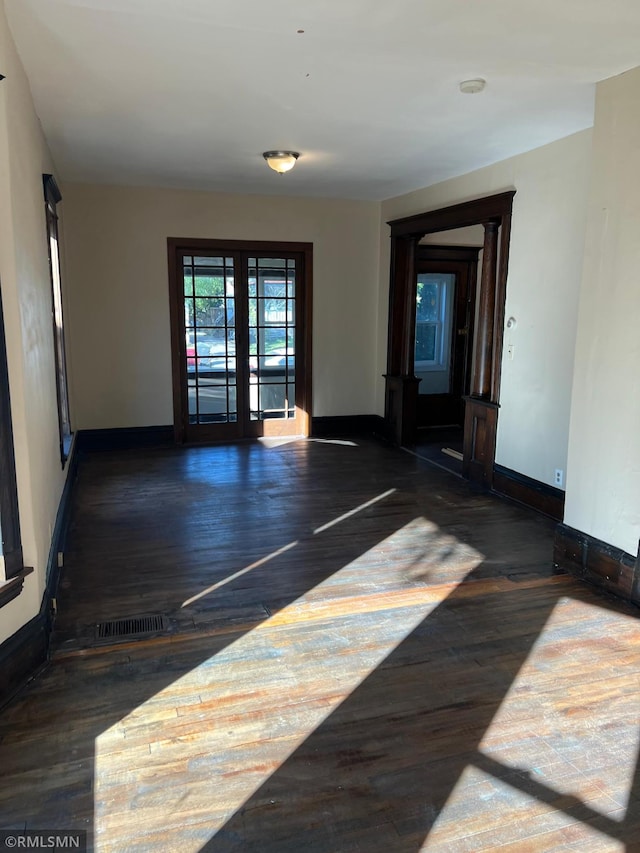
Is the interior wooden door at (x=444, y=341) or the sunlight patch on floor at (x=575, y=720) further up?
the interior wooden door at (x=444, y=341)

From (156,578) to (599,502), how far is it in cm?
261

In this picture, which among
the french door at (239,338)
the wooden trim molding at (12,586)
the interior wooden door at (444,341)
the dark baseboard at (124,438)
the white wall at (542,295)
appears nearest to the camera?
the wooden trim molding at (12,586)

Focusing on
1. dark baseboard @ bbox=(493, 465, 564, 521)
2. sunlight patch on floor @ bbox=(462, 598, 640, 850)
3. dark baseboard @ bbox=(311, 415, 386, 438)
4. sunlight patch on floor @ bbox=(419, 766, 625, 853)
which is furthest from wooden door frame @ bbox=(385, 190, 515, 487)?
sunlight patch on floor @ bbox=(419, 766, 625, 853)

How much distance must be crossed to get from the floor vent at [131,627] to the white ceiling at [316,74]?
9.17 feet

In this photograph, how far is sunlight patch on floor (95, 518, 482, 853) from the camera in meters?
2.05

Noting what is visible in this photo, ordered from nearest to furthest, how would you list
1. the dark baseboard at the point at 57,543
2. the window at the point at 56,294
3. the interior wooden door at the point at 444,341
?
the dark baseboard at the point at 57,543, the window at the point at 56,294, the interior wooden door at the point at 444,341

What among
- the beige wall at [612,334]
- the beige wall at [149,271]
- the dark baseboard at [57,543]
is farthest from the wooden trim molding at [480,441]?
the dark baseboard at [57,543]

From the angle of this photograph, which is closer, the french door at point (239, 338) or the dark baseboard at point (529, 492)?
the dark baseboard at point (529, 492)

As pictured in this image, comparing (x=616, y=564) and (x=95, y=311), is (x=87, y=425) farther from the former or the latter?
(x=616, y=564)

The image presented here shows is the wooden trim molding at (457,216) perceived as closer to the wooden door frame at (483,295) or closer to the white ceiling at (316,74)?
the wooden door frame at (483,295)

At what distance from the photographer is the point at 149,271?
6.81 m

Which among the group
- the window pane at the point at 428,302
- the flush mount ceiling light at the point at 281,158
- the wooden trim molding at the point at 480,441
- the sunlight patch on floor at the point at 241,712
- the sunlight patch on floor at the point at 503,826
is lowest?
the sunlight patch on floor at the point at 503,826

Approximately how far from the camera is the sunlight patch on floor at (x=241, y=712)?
2049 millimetres

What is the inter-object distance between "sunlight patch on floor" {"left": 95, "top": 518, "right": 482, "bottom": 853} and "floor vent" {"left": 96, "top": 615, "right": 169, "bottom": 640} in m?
0.44
